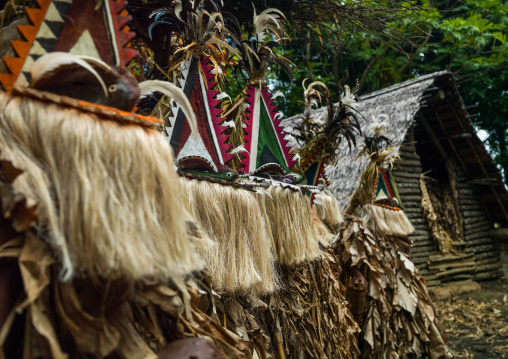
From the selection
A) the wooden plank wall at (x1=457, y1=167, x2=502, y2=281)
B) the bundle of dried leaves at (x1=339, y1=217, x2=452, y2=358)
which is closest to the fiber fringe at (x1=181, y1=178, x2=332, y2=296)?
the bundle of dried leaves at (x1=339, y1=217, x2=452, y2=358)

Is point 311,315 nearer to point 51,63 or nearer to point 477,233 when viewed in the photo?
point 51,63

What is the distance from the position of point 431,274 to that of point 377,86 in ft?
18.0

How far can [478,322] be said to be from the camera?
272 inches

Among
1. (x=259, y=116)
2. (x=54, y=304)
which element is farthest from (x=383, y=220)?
(x=54, y=304)

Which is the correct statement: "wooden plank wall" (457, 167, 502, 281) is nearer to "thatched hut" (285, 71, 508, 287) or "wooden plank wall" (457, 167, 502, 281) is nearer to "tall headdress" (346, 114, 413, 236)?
"thatched hut" (285, 71, 508, 287)

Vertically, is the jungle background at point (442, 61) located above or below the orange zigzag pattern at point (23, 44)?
above

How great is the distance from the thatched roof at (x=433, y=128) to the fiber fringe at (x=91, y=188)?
5194mm

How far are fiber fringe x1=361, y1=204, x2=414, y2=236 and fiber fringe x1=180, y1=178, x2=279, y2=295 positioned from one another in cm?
290

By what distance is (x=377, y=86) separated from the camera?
11484 millimetres

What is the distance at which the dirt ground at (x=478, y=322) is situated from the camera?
569cm

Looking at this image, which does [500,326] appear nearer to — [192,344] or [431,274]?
[431,274]

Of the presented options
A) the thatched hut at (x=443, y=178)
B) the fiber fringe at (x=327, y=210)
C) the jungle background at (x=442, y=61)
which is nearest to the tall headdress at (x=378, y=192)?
the fiber fringe at (x=327, y=210)

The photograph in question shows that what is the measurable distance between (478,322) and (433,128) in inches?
160

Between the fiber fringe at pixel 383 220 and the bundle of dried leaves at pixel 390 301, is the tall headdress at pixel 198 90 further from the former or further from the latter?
the fiber fringe at pixel 383 220
